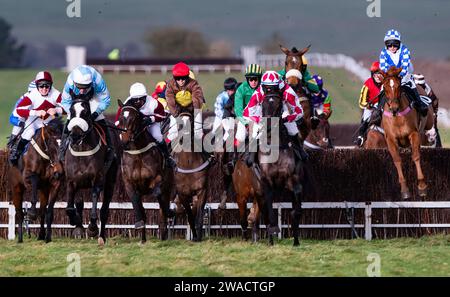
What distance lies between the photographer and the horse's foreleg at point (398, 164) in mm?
15484

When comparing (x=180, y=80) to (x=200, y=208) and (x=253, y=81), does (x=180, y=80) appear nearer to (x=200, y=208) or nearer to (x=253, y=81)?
(x=253, y=81)

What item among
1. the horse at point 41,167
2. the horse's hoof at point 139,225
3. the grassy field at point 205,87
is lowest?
the horse's hoof at point 139,225

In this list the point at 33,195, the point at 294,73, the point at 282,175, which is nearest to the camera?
the point at 282,175

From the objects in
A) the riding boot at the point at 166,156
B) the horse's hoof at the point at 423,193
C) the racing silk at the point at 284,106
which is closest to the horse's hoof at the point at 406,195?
the horse's hoof at the point at 423,193

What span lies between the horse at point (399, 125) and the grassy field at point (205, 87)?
30860mm

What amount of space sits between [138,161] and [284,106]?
2.15 meters

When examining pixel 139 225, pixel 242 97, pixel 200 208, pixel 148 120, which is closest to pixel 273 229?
pixel 200 208

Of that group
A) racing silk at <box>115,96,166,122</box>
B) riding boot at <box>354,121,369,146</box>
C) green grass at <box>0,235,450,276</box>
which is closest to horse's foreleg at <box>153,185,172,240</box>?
green grass at <box>0,235,450,276</box>

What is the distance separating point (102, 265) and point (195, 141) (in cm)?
346

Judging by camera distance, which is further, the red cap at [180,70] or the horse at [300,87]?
the horse at [300,87]

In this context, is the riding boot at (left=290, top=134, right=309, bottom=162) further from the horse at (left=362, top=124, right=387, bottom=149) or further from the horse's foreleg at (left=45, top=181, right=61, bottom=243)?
the horse's foreleg at (left=45, top=181, right=61, bottom=243)

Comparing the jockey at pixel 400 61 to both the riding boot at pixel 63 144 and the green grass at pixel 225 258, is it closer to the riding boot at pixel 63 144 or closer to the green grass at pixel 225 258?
the green grass at pixel 225 258

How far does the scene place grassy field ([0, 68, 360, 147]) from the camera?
49.8 m

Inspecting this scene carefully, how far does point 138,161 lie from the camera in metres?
14.8
